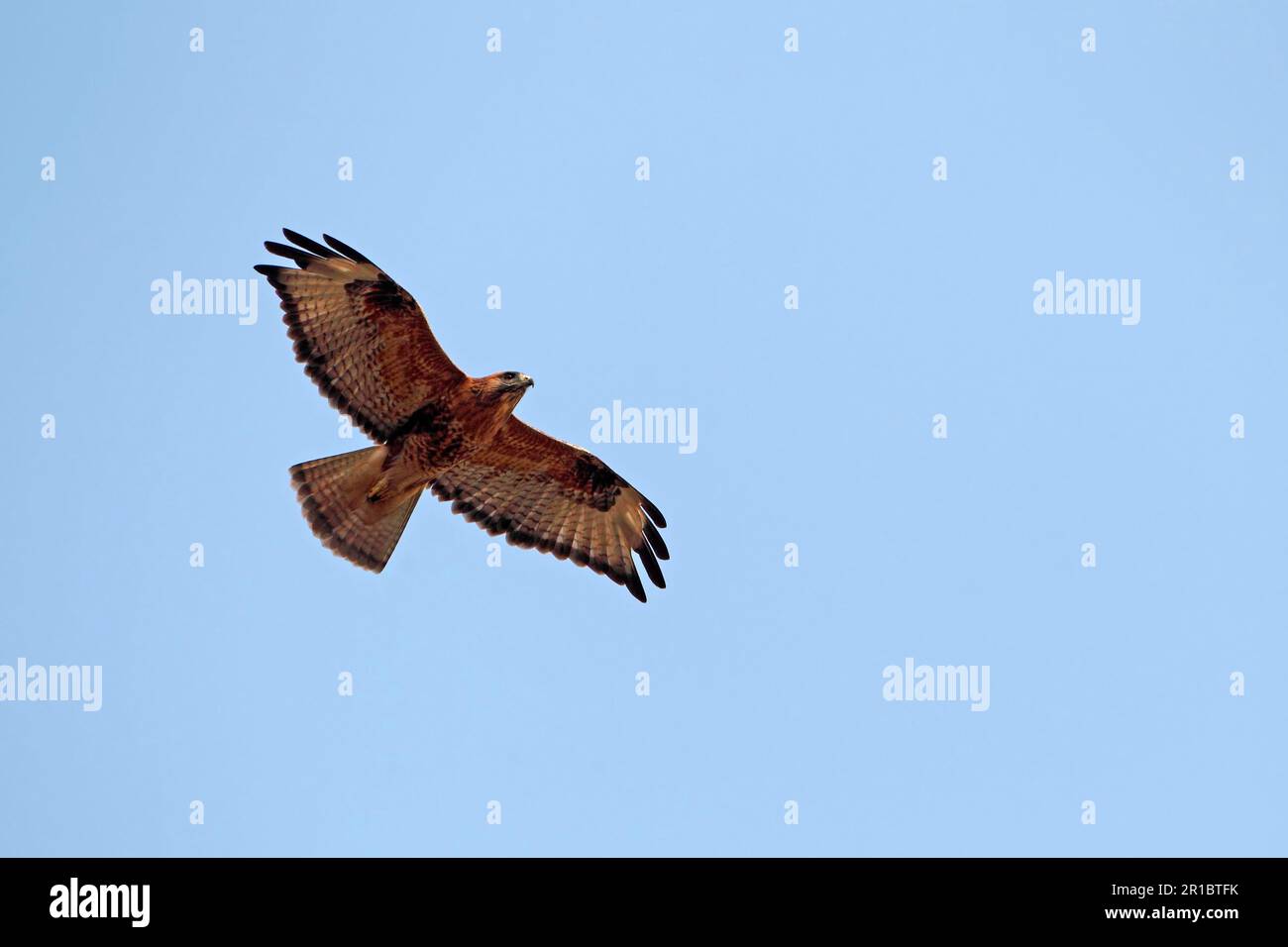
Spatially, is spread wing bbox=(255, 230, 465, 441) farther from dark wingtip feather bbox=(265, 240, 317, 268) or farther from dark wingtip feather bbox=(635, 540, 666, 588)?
dark wingtip feather bbox=(635, 540, 666, 588)

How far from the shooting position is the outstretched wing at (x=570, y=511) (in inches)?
549

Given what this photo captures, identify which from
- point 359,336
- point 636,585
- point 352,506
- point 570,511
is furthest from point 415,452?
point 636,585

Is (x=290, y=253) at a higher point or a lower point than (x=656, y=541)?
higher

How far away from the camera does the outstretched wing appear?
549 inches

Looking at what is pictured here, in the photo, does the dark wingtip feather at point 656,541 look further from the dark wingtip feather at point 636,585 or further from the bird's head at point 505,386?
the bird's head at point 505,386

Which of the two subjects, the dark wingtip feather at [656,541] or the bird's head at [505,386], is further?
the dark wingtip feather at [656,541]

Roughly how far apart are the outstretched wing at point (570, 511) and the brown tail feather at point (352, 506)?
60 centimetres

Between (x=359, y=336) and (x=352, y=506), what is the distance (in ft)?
4.88

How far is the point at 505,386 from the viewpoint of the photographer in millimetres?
12688

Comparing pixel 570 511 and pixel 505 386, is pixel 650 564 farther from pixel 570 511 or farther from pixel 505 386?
pixel 505 386

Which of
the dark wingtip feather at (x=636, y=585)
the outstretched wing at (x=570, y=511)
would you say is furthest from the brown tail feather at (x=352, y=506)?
the dark wingtip feather at (x=636, y=585)

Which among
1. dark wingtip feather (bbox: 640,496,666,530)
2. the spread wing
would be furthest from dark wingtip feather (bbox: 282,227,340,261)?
dark wingtip feather (bbox: 640,496,666,530)

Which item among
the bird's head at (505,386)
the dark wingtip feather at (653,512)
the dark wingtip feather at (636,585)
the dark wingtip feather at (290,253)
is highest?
the dark wingtip feather at (290,253)
